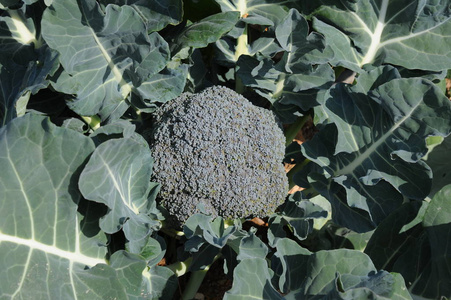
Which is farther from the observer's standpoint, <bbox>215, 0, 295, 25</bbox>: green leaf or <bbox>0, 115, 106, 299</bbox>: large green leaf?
<bbox>215, 0, 295, 25</bbox>: green leaf

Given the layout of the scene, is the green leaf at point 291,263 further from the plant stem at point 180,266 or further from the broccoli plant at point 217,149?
the plant stem at point 180,266

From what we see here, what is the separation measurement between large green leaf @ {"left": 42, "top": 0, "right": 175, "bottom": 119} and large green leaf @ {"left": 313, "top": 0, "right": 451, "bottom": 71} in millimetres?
666

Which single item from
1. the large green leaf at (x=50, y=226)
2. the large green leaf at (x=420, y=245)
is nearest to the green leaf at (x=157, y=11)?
the large green leaf at (x=50, y=226)

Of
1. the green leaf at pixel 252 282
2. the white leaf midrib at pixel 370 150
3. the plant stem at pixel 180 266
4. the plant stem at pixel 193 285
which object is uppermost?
the white leaf midrib at pixel 370 150

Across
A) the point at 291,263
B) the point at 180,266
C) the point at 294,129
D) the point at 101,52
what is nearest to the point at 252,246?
the point at 291,263

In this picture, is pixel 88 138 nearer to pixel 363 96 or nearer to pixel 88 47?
pixel 88 47

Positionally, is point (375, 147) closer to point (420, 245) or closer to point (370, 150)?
point (370, 150)

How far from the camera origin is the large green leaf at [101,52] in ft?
4.91

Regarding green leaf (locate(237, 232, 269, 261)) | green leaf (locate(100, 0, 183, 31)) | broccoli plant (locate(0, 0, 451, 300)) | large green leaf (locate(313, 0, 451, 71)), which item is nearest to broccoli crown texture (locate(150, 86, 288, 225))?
broccoli plant (locate(0, 0, 451, 300))

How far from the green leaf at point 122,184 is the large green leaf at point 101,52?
305 mm

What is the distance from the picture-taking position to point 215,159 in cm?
163

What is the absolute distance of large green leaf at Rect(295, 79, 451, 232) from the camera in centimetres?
154

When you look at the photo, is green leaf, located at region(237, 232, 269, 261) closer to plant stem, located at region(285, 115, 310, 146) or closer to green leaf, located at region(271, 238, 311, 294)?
green leaf, located at region(271, 238, 311, 294)

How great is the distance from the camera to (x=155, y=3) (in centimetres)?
164
